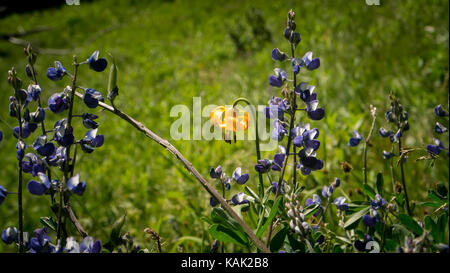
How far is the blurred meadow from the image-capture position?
202 centimetres

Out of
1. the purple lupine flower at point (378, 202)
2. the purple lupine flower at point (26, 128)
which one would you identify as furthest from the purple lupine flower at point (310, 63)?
the purple lupine flower at point (26, 128)

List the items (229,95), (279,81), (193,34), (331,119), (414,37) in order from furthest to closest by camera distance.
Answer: (193,34)
(229,95)
(414,37)
(331,119)
(279,81)

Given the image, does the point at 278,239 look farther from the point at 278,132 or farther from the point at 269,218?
the point at 278,132

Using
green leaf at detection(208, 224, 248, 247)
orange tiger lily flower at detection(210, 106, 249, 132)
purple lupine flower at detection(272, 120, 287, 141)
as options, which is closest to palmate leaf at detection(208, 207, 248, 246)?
green leaf at detection(208, 224, 248, 247)

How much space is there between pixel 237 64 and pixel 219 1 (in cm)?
253

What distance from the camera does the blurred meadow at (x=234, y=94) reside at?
2016 mm

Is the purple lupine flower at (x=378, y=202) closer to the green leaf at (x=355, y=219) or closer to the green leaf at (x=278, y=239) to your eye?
the green leaf at (x=355, y=219)

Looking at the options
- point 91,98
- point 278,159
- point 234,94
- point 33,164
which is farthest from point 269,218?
point 234,94

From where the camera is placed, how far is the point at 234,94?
3545 mm

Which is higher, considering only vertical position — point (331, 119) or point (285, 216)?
point (331, 119)

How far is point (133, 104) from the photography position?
450cm

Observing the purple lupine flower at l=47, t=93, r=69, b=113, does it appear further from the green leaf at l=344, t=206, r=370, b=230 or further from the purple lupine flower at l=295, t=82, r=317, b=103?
the green leaf at l=344, t=206, r=370, b=230

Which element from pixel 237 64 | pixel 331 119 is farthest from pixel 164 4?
pixel 331 119
